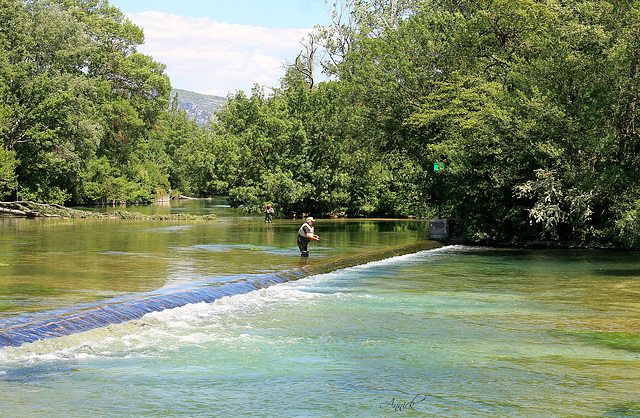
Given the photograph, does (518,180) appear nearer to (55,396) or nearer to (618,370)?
(618,370)

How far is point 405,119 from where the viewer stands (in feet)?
111

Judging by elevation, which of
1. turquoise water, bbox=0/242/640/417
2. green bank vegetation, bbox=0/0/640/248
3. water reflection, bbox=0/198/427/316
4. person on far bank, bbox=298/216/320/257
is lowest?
turquoise water, bbox=0/242/640/417

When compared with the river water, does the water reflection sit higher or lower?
higher

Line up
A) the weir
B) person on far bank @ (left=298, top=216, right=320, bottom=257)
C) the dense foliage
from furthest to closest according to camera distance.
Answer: the dense foliage < person on far bank @ (left=298, top=216, right=320, bottom=257) < the weir

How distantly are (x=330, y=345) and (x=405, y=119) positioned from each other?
24.7 m

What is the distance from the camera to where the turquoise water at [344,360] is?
782 cm

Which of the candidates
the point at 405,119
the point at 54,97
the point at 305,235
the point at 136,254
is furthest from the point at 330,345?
the point at 54,97

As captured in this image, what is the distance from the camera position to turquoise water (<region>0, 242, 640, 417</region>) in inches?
308

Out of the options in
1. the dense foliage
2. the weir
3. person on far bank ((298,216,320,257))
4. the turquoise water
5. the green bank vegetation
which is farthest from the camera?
the dense foliage

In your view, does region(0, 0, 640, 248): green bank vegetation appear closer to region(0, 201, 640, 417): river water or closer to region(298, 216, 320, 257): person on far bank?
region(0, 201, 640, 417): river water

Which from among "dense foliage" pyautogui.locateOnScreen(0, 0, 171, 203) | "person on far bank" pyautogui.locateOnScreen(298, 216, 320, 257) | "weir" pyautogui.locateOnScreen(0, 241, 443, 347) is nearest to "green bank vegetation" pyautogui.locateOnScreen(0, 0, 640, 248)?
"dense foliage" pyautogui.locateOnScreen(0, 0, 171, 203)

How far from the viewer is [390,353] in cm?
1014

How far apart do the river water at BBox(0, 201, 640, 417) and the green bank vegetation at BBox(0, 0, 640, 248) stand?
6.79 metres

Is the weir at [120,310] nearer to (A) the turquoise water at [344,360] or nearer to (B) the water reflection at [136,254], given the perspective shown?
(A) the turquoise water at [344,360]
